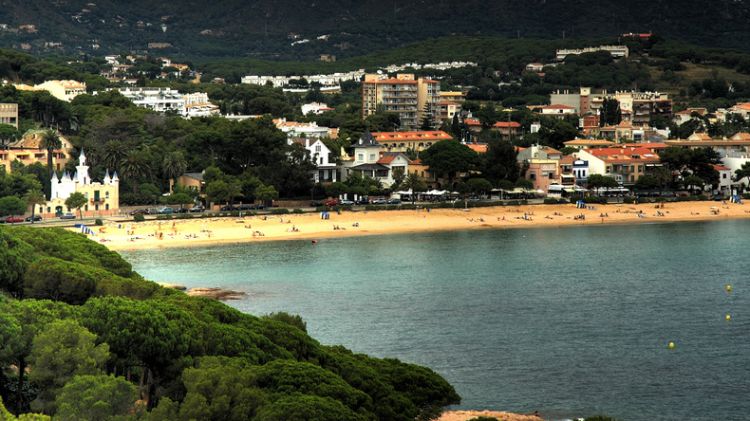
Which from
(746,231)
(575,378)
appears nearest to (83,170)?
(746,231)

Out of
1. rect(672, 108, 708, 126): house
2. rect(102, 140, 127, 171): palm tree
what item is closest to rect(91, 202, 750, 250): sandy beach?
rect(102, 140, 127, 171): palm tree

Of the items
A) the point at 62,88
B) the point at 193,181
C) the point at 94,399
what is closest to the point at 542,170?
the point at 193,181

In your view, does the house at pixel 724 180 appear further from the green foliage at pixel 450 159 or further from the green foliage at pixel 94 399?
the green foliage at pixel 94 399

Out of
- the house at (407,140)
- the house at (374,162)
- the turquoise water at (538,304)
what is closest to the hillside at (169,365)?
the turquoise water at (538,304)

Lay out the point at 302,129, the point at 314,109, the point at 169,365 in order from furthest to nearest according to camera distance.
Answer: the point at 314,109 < the point at 302,129 < the point at 169,365

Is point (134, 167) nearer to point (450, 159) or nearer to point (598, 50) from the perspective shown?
point (450, 159)

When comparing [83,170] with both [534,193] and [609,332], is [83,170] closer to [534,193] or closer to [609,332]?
[534,193]
